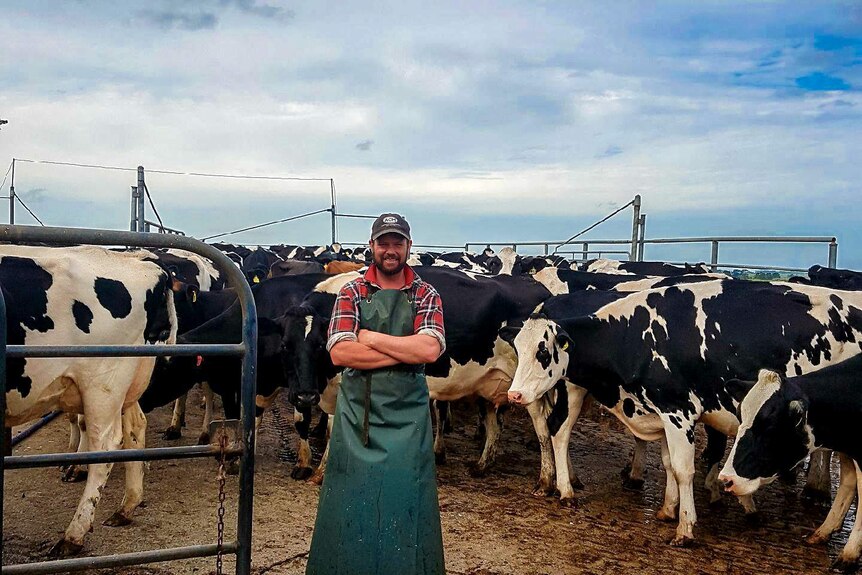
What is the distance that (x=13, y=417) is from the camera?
484 cm

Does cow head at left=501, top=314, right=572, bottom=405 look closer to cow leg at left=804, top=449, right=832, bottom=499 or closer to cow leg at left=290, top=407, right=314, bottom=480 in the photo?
Answer: cow leg at left=290, top=407, right=314, bottom=480

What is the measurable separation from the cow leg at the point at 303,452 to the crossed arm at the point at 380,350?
11.8ft

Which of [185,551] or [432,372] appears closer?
[185,551]

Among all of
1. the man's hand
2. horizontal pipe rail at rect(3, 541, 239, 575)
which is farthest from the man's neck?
horizontal pipe rail at rect(3, 541, 239, 575)

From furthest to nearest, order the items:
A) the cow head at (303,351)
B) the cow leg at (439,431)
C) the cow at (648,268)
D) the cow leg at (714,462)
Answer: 1. the cow at (648,268)
2. the cow leg at (439,431)
3. the cow leg at (714,462)
4. the cow head at (303,351)

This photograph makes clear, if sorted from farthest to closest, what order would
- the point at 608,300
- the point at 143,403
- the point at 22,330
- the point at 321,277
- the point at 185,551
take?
1. the point at 321,277
2. the point at 608,300
3. the point at 143,403
4. the point at 22,330
5. the point at 185,551

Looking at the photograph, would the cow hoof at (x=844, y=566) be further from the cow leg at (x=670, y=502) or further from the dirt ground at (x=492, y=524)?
the cow leg at (x=670, y=502)

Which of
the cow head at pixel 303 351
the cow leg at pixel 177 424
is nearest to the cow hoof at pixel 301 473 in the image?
the cow head at pixel 303 351

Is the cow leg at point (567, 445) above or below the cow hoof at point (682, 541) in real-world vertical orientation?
above

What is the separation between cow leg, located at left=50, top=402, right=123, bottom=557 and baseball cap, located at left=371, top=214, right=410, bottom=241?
2.68 m

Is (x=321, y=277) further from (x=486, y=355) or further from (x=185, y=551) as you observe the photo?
(x=185, y=551)

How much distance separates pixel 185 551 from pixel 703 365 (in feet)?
14.2

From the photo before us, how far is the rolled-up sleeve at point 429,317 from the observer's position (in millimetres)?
3463

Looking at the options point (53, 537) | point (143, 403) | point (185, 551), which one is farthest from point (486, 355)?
point (185, 551)
